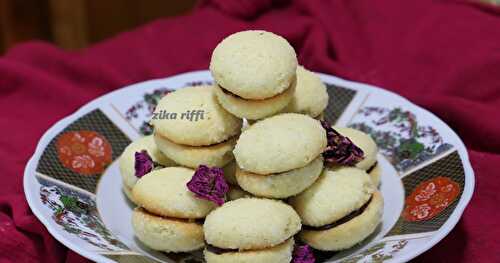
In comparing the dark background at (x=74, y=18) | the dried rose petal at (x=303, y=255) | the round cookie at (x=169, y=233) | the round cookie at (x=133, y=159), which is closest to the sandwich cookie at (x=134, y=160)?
the round cookie at (x=133, y=159)

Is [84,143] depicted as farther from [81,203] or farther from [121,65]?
[121,65]

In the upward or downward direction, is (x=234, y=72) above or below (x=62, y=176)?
above

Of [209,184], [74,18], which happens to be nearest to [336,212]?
[209,184]

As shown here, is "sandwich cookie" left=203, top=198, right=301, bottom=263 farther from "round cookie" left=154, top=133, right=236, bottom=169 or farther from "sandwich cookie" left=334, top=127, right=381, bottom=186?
"sandwich cookie" left=334, top=127, right=381, bottom=186

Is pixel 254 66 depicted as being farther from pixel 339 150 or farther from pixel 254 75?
pixel 339 150

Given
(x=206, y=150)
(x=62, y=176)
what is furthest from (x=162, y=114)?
(x=62, y=176)

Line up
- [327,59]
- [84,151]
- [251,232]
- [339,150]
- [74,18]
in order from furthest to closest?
[74,18] → [327,59] → [84,151] → [339,150] → [251,232]
